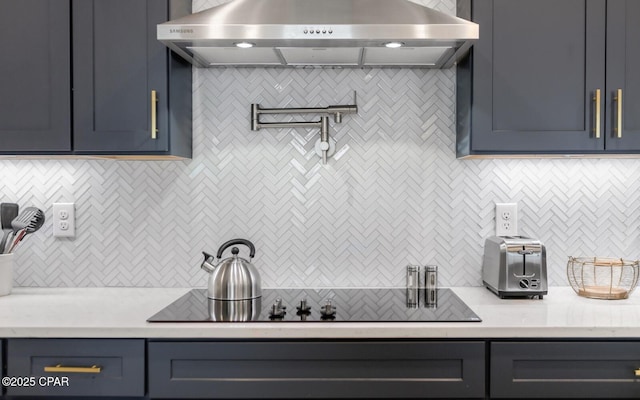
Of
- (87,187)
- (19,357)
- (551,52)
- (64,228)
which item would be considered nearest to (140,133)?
(87,187)

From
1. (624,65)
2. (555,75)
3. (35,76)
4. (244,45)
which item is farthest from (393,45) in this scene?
(35,76)

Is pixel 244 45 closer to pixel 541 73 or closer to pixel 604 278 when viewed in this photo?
pixel 541 73

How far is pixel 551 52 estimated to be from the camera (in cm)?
192

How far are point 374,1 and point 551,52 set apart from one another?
684 mm

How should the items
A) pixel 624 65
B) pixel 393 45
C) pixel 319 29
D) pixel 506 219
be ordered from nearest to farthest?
pixel 319 29
pixel 393 45
pixel 624 65
pixel 506 219

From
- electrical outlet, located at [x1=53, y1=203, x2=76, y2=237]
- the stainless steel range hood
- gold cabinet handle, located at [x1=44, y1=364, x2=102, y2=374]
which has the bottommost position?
gold cabinet handle, located at [x1=44, y1=364, x2=102, y2=374]

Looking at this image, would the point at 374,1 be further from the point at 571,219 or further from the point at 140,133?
the point at 571,219

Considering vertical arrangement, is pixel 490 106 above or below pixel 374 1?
below

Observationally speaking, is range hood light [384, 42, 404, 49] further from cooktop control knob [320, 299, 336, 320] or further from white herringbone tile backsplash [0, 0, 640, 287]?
cooktop control knob [320, 299, 336, 320]

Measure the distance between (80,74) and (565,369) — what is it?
1.93 metres

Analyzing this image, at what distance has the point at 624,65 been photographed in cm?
191

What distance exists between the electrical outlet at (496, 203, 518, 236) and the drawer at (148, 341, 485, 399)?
0.76 metres

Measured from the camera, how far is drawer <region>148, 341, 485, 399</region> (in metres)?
1.59

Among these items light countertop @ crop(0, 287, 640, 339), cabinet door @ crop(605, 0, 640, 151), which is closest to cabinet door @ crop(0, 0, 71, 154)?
light countertop @ crop(0, 287, 640, 339)
